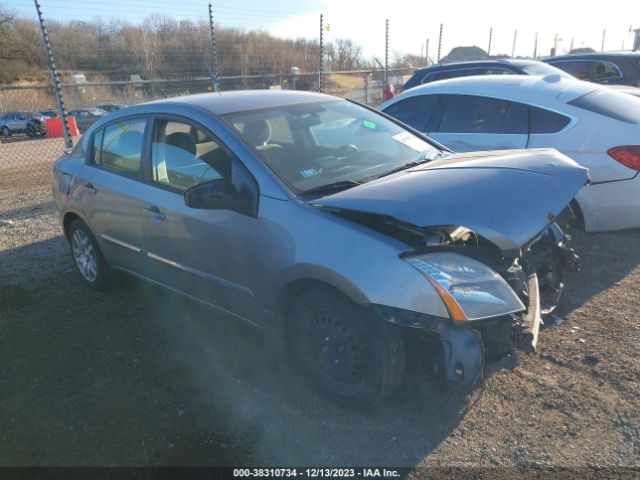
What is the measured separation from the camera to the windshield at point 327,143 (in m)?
3.18

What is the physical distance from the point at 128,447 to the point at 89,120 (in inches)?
1031

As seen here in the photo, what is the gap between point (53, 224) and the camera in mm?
6805

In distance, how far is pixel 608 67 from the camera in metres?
10.5

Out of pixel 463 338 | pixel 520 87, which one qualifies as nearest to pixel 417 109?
pixel 520 87

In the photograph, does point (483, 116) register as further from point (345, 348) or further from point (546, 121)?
point (345, 348)

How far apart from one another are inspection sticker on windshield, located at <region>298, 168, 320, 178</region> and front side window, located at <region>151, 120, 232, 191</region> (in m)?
0.45

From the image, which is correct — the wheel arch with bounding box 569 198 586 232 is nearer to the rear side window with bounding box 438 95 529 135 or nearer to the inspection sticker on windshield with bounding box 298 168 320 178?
the rear side window with bounding box 438 95 529 135

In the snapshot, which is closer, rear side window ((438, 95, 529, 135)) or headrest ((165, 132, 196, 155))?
headrest ((165, 132, 196, 155))

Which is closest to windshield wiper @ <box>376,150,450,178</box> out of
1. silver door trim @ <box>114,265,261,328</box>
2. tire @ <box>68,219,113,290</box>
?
silver door trim @ <box>114,265,261,328</box>

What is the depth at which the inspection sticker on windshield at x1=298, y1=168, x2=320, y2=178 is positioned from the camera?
315 cm

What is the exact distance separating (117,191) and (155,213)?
574 mm

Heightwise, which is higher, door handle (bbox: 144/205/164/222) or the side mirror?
the side mirror

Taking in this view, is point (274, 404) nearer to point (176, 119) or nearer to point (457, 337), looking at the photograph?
point (457, 337)

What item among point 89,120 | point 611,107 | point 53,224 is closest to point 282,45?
point 89,120
